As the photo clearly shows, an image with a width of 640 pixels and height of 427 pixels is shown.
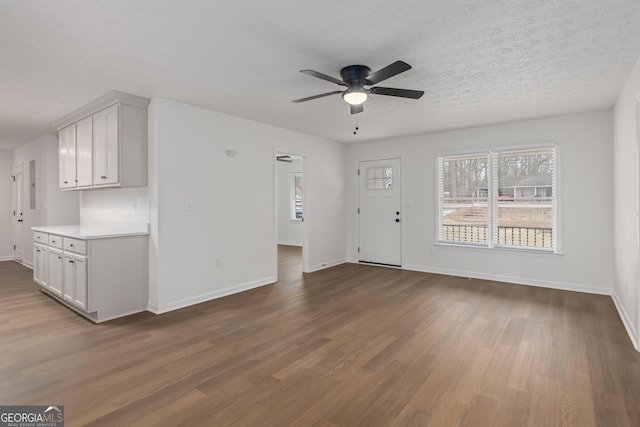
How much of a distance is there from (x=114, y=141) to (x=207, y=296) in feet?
7.39

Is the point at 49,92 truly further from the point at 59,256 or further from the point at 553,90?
the point at 553,90

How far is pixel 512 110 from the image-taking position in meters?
4.57

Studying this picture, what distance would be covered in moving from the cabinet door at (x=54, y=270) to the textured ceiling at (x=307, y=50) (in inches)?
75.1

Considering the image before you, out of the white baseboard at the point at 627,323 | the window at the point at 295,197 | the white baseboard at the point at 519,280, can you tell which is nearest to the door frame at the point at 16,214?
the window at the point at 295,197

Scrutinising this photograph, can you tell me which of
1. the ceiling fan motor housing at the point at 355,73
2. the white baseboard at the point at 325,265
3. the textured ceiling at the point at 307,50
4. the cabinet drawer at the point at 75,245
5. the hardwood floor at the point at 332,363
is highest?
the textured ceiling at the point at 307,50

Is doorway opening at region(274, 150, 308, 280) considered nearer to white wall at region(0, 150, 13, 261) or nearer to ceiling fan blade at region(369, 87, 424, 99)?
white wall at region(0, 150, 13, 261)

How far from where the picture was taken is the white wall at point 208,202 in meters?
4.01

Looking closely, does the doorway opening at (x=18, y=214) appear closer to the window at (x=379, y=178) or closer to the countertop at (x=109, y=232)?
the countertop at (x=109, y=232)

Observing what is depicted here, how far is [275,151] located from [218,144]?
1117 mm

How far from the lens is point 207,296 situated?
445 cm

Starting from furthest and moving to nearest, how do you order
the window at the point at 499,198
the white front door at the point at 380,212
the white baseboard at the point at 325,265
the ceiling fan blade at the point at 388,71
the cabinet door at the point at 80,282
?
the white front door at the point at 380,212 → the white baseboard at the point at 325,265 → the window at the point at 499,198 → the cabinet door at the point at 80,282 → the ceiling fan blade at the point at 388,71

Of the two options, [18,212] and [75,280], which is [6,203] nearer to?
[18,212]

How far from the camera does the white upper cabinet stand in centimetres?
390

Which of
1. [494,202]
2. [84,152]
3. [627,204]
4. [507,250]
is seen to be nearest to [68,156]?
[84,152]
